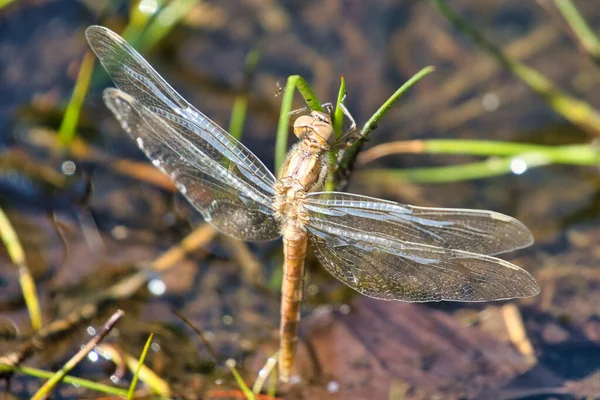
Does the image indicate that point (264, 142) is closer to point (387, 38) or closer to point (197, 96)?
point (197, 96)

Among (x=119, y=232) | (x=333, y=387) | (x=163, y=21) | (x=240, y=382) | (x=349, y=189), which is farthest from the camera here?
(x=163, y=21)

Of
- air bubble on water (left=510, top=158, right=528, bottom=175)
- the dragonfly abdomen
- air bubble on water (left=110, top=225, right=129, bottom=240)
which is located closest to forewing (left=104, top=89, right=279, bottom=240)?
the dragonfly abdomen

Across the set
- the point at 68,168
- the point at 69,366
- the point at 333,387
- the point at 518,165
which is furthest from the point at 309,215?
the point at 68,168

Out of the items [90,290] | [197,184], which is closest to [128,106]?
[197,184]

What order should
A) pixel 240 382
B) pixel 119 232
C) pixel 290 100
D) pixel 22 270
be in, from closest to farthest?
pixel 290 100
pixel 240 382
pixel 22 270
pixel 119 232

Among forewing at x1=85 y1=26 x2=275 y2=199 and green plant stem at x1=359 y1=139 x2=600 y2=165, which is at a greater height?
green plant stem at x1=359 y1=139 x2=600 y2=165

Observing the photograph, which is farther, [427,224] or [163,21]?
[163,21]

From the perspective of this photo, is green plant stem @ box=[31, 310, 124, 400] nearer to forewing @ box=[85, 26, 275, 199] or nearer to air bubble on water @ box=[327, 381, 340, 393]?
forewing @ box=[85, 26, 275, 199]

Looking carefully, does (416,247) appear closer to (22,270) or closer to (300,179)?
(300,179)
